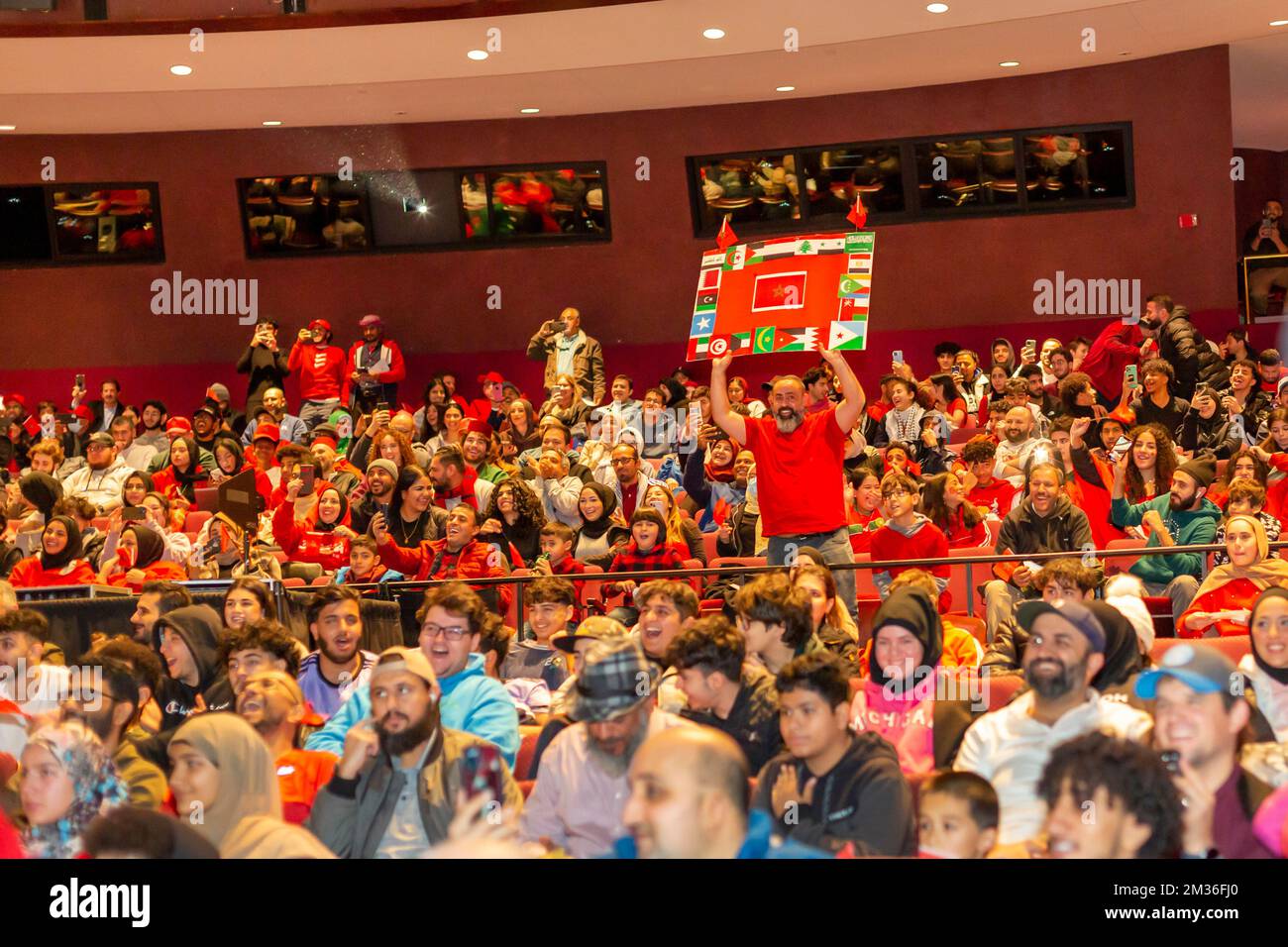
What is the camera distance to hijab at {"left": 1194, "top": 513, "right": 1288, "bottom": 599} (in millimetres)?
5596

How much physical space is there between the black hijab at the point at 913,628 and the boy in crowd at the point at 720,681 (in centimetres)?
A: 33

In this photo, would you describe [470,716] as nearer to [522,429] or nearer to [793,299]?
[793,299]

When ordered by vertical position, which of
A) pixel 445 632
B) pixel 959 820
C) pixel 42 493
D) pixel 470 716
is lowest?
pixel 959 820

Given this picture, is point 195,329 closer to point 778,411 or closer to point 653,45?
point 653,45

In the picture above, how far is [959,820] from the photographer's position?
3412 millimetres

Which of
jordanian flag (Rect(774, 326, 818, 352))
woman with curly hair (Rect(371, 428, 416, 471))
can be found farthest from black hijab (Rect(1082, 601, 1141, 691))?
woman with curly hair (Rect(371, 428, 416, 471))

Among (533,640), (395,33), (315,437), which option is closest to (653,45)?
(395,33)

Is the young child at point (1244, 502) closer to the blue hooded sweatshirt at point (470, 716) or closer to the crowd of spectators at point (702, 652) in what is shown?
the crowd of spectators at point (702, 652)

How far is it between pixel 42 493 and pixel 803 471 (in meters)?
4.76

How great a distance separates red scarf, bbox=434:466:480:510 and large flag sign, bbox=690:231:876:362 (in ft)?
6.21

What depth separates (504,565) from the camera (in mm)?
7180

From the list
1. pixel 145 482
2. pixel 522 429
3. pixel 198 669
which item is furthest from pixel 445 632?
pixel 522 429

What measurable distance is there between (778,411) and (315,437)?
5460 millimetres
